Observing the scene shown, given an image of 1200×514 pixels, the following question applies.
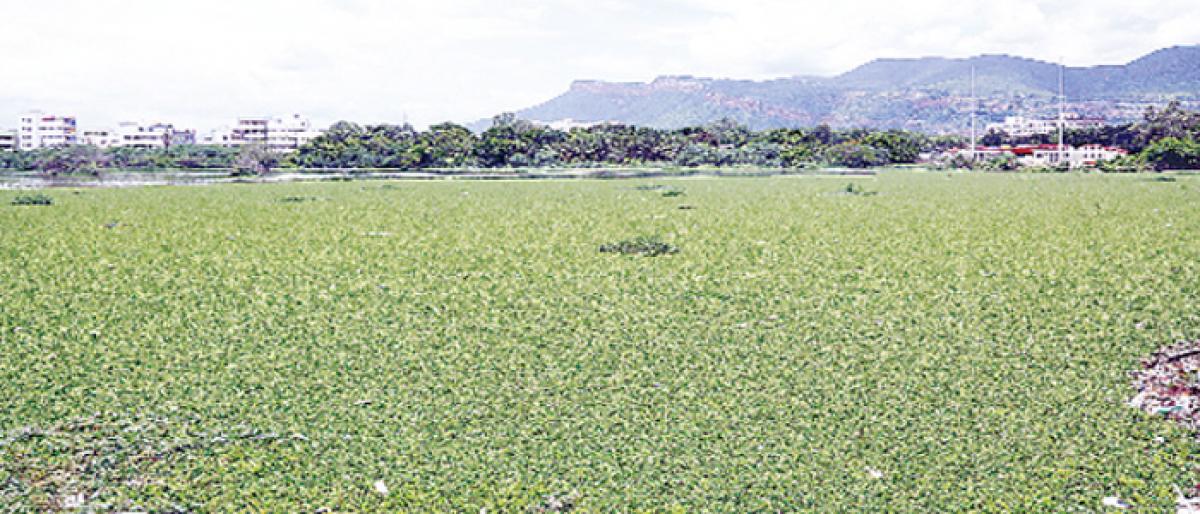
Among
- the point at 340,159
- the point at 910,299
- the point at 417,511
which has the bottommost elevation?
the point at 417,511

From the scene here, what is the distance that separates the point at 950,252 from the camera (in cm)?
1008

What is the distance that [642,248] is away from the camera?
1042 centimetres

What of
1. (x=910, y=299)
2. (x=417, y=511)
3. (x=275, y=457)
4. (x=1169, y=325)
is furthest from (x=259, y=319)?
(x=1169, y=325)

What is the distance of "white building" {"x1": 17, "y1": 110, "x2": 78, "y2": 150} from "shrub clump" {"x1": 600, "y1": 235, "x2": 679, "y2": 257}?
14083 centimetres

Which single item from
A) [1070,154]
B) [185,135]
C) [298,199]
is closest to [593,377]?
[298,199]

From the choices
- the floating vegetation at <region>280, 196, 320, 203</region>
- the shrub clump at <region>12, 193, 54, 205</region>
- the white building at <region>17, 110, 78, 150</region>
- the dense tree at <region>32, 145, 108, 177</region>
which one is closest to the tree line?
the dense tree at <region>32, 145, 108, 177</region>

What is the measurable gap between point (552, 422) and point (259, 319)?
3.15 meters

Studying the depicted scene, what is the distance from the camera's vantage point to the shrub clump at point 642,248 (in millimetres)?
10188

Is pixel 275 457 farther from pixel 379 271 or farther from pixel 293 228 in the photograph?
pixel 293 228

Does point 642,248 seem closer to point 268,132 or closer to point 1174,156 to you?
point 1174,156

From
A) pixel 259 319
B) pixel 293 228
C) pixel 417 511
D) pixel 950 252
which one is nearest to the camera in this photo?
pixel 417 511

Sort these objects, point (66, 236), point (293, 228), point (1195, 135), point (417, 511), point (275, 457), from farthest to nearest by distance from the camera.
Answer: point (1195, 135), point (293, 228), point (66, 236), point (275, 457), point (417, 511)

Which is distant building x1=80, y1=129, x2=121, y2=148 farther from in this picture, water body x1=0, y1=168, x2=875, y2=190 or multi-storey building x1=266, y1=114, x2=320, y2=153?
water body x1=0, y1=168, x2=875, y2=190

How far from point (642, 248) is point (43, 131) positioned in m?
149
